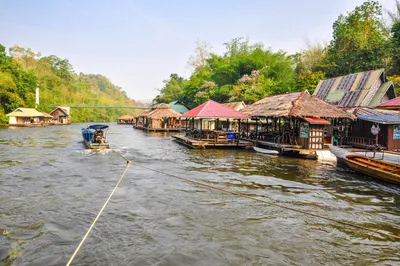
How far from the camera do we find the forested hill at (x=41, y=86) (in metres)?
52.2

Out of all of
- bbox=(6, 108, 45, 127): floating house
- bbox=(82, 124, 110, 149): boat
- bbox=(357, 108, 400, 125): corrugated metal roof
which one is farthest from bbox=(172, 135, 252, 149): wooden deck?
bbox=(6, 108, 45, 127): floating house

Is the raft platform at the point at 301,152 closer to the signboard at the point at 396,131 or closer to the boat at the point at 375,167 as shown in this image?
the boat at the point at 375,167

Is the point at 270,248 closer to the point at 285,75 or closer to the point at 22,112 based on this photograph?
the point at 285,75

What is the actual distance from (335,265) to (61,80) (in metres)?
86.7

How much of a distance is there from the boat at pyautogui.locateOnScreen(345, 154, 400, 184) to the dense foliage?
768 inches

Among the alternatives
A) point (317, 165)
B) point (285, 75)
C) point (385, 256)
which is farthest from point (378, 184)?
point (285, 75)

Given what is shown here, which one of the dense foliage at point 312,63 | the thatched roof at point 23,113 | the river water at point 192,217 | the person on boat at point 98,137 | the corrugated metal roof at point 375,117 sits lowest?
the river water at point 192,217

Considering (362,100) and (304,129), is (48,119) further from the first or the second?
(362,100)

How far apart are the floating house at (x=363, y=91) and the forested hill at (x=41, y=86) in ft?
164

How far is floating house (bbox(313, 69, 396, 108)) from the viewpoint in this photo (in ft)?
80.4

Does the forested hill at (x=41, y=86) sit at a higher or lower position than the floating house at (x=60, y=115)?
higher

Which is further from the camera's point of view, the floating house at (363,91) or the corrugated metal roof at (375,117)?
the floating house at (363,91)

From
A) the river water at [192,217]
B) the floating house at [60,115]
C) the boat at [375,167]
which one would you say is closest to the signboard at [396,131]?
the boat at [375,167]

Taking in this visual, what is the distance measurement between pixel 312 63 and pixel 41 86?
5842cm
